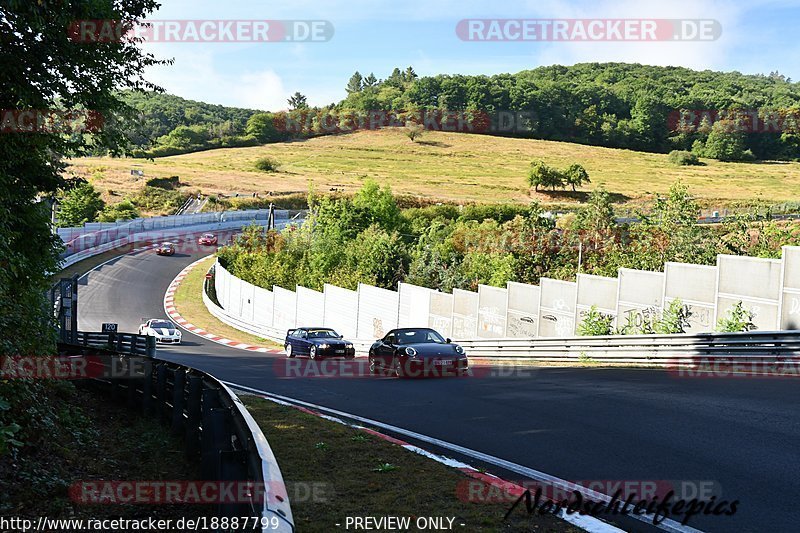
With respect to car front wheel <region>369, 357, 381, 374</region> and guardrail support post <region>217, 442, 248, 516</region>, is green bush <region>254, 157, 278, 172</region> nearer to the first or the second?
car front wheel <region>369, 357, 381, 374</region>

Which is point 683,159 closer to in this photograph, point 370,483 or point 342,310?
point 342,310

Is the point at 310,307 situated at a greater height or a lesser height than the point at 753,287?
lesser

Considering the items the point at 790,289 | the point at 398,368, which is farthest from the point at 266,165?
the point at 790,289

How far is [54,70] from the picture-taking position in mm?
13016

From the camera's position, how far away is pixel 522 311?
26719mm

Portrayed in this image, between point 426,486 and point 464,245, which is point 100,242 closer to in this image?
point 464,245

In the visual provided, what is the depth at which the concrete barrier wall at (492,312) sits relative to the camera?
91.0 ft

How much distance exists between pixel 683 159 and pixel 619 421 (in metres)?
119

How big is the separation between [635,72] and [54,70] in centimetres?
18683

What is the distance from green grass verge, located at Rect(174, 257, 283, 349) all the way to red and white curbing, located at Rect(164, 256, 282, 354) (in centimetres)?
32

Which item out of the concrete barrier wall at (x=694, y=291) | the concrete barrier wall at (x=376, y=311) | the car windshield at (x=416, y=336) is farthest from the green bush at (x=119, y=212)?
the concrete barrier wall at (x=694, y=291)

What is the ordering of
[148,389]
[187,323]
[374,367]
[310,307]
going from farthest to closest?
[187,323], [310,307], [374,367], [148,389]

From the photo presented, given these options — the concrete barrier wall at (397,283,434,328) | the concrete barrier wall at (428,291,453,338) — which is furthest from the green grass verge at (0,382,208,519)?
the concrete barrier wall at (397,283,434,328)

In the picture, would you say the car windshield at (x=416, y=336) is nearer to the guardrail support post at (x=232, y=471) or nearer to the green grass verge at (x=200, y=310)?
the guardrail support post at (x=232, y=471)
